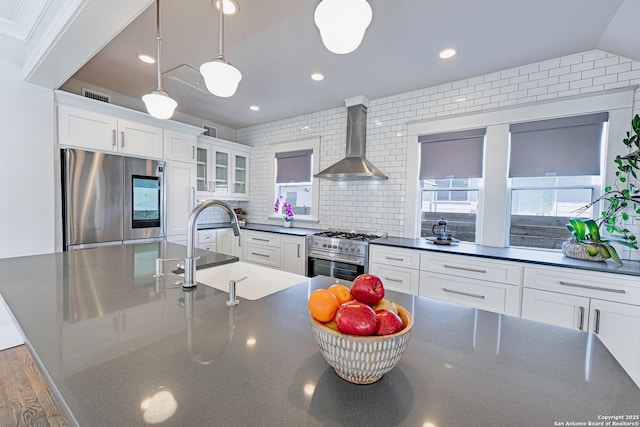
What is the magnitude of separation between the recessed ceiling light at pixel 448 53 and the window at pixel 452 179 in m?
0.86

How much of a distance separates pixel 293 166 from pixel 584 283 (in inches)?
143

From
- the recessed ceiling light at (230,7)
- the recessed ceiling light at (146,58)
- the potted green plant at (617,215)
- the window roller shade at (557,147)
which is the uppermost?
the recessed ceiling light at (146,58)

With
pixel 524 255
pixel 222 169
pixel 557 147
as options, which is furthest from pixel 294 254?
pixel 557 147

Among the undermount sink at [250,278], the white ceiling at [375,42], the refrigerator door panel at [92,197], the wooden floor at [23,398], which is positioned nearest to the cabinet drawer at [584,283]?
the white ceiling at [375,42]

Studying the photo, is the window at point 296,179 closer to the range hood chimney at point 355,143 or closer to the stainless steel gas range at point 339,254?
the range hood chimney at point 355,143

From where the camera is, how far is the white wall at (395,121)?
2.37m

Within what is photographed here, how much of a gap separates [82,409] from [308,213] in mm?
3855

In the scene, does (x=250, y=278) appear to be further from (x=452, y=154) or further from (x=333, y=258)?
(x=452, y=154)

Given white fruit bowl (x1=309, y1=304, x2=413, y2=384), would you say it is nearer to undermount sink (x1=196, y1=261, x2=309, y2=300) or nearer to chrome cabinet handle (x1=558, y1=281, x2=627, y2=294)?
undermount sink (x1=196, y1=261, x2=309, y2=300)

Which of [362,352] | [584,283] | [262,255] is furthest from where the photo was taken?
[262,255]

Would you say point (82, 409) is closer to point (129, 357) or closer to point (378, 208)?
point (129, 357)

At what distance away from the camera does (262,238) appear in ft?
13.0

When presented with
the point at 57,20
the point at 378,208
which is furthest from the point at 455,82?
the point at 57,20

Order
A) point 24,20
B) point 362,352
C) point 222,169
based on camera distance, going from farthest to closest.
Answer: point 222,169, point 24,20, point 362,352
